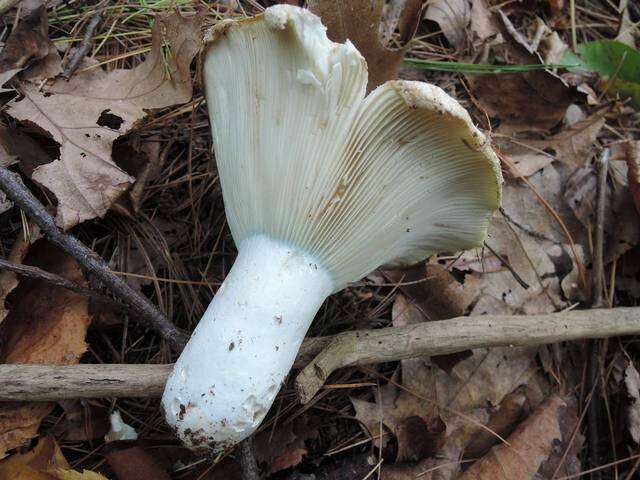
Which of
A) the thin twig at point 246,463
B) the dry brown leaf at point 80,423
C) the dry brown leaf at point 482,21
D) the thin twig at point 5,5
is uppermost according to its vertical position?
the thin twig at point 5,5

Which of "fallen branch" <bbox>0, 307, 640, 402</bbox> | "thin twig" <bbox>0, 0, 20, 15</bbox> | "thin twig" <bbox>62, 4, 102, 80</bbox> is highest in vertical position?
"thin twig" <bbox>0, 0, 20, 15</bbox>

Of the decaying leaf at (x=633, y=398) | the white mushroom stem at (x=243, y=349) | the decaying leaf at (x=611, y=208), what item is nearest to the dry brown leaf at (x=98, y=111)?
the white mushroom stem at (x=243, y=349)

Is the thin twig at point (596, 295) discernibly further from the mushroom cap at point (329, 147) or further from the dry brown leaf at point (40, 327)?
the dry brown leaf at point (40, 327)

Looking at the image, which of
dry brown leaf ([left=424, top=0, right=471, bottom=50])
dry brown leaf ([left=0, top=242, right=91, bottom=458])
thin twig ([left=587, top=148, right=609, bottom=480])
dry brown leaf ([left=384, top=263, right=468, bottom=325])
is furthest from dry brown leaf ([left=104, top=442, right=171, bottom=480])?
dry brown leaf ([left=424, top=0, right=471, bottom=50])

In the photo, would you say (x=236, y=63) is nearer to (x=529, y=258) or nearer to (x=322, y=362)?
(x=322, y=362)

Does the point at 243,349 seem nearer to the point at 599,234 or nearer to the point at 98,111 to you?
the point at 98,111

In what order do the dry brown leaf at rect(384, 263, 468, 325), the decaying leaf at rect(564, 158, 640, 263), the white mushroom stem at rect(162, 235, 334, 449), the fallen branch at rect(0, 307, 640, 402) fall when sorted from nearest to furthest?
the white mushroom stem at rect(162, 235, 334, 449) → the fallen branch at rect(0, 307, 640, 402) → the dry brown leaf at rect(384, 263, 468, 325) → the decaying leaf at rect(564, 158, 640, 263)

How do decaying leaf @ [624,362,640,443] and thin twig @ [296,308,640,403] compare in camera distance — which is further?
decaying leaf @ [624,362,640,443]

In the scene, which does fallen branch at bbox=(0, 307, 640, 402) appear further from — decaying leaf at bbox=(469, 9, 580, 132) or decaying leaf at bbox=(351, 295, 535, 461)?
decaying leaf at bbox=(469, 9, 580, 132)

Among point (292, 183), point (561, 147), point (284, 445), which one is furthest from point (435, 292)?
point (561, 147)
